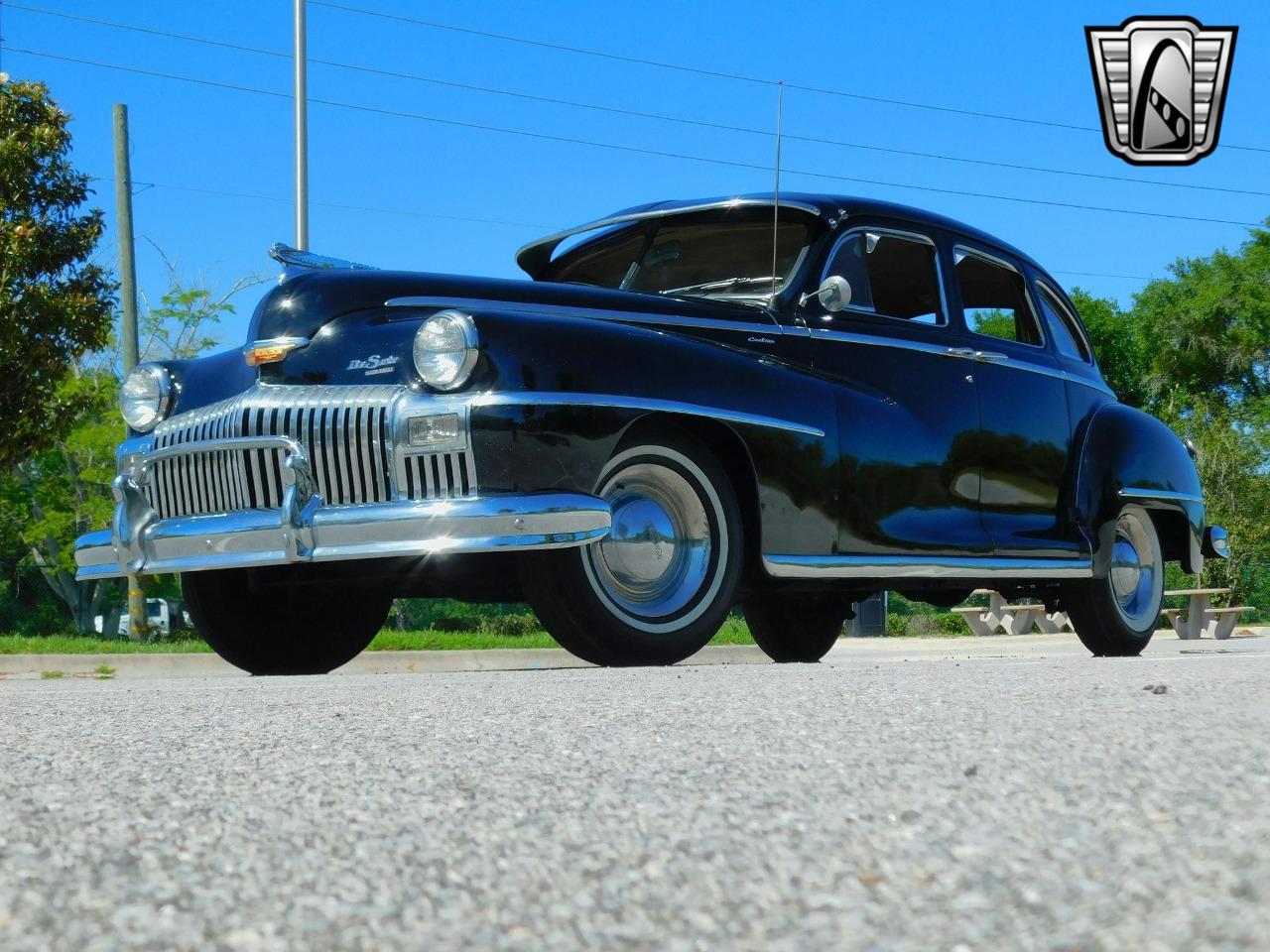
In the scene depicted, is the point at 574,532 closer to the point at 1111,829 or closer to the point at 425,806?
the point at 425,806

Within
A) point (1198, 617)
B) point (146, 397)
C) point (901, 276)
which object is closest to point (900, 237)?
point (901, 276)

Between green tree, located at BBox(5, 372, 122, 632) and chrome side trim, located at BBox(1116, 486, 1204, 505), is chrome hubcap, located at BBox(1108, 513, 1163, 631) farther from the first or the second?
green tree, located at BBox(5, 372, 122, 632)

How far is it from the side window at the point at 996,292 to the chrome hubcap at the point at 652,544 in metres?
2.32

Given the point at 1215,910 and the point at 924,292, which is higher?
the point at 924,292

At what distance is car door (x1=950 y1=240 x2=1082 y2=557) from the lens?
6.42m

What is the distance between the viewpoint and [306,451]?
4887 mm

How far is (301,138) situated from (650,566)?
13.3m

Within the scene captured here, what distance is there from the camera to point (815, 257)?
19.6 ft

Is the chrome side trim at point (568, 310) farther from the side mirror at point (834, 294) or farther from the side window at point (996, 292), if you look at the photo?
the side window at point (996, 292)

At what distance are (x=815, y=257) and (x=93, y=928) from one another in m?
4.82

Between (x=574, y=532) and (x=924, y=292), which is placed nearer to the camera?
(x=574, y=532)

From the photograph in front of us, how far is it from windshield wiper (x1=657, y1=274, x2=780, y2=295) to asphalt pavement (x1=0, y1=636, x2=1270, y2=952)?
3070 mm

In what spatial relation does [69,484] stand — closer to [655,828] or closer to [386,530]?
[386,530]

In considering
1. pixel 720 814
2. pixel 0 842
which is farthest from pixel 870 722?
pixel 0 842
